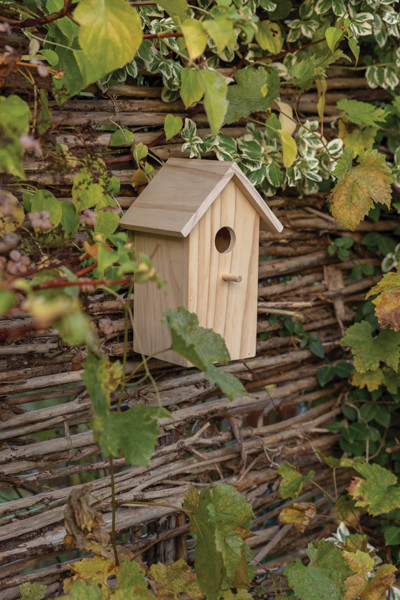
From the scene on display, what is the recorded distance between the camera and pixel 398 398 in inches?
73.5

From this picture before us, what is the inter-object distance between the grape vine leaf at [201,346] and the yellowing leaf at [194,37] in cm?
42

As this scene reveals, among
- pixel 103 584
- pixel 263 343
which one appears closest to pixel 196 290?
pixel 263 343

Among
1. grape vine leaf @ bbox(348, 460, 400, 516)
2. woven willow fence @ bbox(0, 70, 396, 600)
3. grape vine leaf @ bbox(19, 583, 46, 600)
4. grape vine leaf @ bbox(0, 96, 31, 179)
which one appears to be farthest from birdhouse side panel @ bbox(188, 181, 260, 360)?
grape vine leaf @ bbox(19, 583, 46, 600)

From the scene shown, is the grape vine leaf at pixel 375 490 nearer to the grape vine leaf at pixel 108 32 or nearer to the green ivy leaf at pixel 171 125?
the green ivy leaf at pixel 171 125

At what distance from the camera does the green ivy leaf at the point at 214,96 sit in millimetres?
1007

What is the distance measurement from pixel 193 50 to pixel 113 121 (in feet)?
1.56

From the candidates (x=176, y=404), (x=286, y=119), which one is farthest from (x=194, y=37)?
(x=176, y=404)

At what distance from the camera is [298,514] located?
164 cm

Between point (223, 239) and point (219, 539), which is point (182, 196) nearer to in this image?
point (223, 239)

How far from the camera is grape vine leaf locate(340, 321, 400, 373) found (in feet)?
5.59

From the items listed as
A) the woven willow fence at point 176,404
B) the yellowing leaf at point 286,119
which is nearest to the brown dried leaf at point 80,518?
the woven willow fence at point 176,404

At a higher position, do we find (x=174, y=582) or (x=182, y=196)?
(x=182, y=196)

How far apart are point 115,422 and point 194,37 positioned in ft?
2.05

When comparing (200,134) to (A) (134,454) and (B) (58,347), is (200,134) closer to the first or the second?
(B) (58,347)
